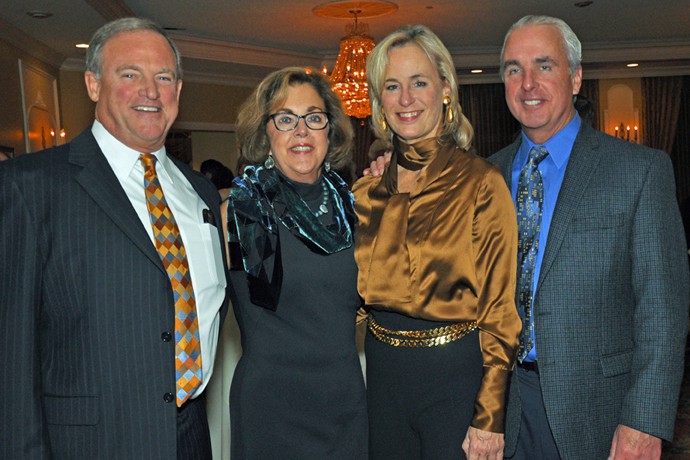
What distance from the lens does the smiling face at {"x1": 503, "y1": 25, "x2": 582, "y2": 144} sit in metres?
2.36

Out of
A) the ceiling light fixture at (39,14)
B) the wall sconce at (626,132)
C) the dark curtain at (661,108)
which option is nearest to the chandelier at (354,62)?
the ceiling light fixture at (39,14)

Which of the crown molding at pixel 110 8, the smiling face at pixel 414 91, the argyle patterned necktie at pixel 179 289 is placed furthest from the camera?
the crown molding at pixel 110 8

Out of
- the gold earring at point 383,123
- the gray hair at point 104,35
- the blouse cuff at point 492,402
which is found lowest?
the blouse cuff at point 492,402

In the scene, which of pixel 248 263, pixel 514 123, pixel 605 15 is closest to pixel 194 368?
pixel 248 263

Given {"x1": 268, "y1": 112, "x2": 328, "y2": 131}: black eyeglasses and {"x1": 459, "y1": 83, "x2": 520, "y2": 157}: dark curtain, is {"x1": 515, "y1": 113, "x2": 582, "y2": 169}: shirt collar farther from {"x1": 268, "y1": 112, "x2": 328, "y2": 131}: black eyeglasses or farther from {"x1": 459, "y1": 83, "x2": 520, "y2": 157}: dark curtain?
{"x1": 459, "y1": 83, "x2": 520, "y2": 157}: dark curtain

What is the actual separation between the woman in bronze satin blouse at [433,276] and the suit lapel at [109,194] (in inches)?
28.7

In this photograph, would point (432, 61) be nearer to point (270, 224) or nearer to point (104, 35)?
point (270, 224)

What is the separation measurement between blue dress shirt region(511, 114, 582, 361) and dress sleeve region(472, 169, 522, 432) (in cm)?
15

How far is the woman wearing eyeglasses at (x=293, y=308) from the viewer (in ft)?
7.74

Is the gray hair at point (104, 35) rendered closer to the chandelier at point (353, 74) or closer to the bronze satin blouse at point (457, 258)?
the bronze satin blouse at point (457, 258)

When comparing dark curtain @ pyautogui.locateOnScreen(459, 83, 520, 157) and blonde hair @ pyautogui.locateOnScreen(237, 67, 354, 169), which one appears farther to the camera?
dark curtain @ pyautogui.locateOnScreen(459, 83, 520, 157)

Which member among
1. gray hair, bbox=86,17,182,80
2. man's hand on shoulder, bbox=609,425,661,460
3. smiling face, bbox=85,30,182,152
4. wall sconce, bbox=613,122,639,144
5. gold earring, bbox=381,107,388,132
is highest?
wall sconce, bbox=613,122,639,144

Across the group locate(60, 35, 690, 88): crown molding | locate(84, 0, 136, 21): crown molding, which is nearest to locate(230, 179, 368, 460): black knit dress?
locate(84, 0, 136, 21): crown molding

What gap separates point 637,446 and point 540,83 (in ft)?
3.69
